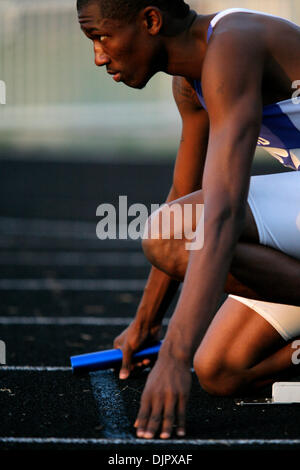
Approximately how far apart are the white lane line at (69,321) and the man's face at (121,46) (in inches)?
82.9

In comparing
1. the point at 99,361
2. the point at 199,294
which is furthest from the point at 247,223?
the point at 99,361

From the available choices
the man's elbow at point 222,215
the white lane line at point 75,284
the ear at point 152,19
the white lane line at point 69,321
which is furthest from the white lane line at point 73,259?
the man's elbow at point 222,215

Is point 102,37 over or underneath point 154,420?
over

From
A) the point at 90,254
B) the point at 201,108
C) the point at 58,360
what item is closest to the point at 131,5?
the point at 201,108

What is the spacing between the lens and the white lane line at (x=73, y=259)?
21.7 feet

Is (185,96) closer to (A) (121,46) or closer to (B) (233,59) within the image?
(A) (121,46)

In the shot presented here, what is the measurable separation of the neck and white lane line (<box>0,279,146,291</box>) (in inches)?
121

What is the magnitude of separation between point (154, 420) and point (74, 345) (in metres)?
1.82

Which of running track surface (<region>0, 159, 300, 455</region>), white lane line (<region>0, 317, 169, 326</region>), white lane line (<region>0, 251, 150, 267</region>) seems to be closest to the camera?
running track surface (<region>0, 159, 300, 455</region>)

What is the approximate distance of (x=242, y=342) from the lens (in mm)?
3139

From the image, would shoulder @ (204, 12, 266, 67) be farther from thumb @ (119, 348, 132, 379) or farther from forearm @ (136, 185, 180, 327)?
thumb @ (119, 348, 132, 379)

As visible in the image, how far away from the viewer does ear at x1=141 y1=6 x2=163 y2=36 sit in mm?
2611

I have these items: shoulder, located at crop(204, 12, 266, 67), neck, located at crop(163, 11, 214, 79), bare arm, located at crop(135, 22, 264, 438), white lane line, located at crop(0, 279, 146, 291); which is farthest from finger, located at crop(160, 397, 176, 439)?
white lane line, located at crop(0, 279, 146, 291)

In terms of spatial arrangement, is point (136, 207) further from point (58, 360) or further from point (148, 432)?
point (148, 432)
